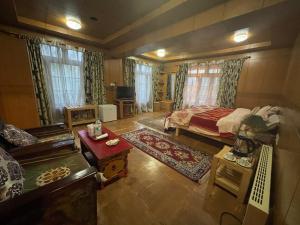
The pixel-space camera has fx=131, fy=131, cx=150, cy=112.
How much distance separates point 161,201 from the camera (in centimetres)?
148

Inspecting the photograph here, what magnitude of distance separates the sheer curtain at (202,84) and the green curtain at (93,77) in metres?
3.31

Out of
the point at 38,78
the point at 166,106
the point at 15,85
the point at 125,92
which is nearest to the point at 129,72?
the point at 125,92

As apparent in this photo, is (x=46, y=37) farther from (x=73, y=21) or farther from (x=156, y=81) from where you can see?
(x=156, y=81)

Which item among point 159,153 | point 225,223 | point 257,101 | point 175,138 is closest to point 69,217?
point 225,223

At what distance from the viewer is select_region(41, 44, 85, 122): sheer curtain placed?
3.34 meters

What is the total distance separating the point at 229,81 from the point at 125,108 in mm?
3632

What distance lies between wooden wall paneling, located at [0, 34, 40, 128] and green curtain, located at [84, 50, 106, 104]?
4.64 ft

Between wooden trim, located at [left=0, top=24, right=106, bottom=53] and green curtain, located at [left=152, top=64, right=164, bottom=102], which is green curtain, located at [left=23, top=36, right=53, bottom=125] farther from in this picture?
green curtain, located at [left=152, top=64, right=164, bottom=102]

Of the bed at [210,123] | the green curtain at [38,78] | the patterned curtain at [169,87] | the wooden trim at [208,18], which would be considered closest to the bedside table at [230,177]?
the bed at [210,123]

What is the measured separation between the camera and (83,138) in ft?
6.35

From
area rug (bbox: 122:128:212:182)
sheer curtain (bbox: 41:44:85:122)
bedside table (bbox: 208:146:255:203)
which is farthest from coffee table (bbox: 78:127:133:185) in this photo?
sheer curtain (bbox: 41:44:85:122)

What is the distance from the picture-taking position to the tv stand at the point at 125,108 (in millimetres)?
4648

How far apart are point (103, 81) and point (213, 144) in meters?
3.76

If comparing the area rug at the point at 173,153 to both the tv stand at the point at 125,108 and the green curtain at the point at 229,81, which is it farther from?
the green curtain at the point at 229,81
